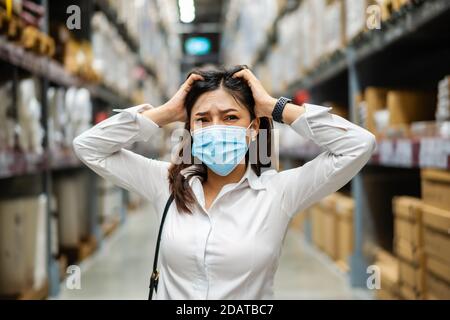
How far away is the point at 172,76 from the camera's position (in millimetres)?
16031

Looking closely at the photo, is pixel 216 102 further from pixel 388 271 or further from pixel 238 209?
pixel 388 271

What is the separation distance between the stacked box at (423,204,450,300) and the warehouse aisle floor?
986 millimetres

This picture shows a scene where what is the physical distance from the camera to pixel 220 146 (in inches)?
58.7

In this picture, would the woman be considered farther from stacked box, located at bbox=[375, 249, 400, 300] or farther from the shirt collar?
stacked box, located at bbox=[375, 249, 400, 300]

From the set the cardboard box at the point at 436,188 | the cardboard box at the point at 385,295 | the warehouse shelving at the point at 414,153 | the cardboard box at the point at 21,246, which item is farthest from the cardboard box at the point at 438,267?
the cardboard box at the point at 21,246

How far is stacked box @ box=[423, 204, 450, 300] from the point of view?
2.39 m

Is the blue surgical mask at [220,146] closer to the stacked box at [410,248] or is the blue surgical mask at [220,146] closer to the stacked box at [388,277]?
the stacked box at [410,248]

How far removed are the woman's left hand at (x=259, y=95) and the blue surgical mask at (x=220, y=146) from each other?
0.23 feet

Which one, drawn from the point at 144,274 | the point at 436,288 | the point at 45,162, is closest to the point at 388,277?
the point at 436,288

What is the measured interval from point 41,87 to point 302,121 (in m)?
2.65

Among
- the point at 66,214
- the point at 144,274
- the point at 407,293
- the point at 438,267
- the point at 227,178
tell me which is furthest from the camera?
the point at 66,214

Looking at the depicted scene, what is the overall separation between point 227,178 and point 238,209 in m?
0.13
